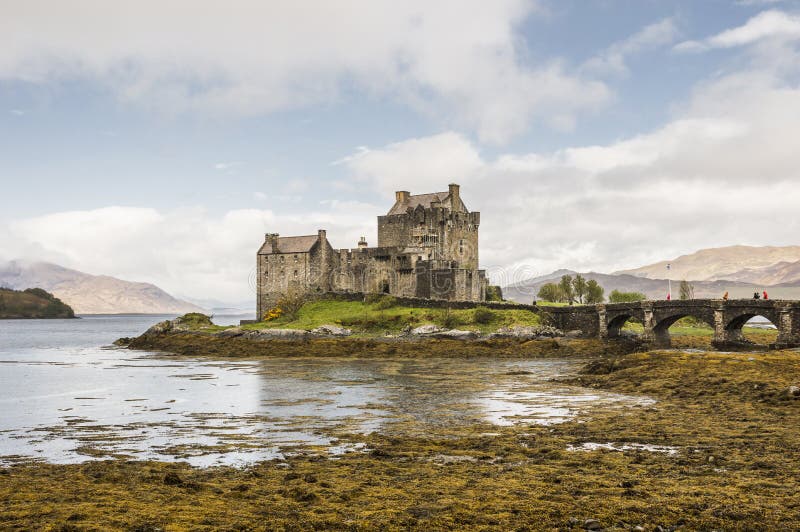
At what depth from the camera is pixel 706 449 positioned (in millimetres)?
16734

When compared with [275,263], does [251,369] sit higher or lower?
lower

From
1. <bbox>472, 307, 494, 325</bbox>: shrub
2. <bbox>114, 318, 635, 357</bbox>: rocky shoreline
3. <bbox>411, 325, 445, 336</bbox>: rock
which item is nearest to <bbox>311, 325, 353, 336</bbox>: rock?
<bbox>114, 318, 635, 357</bbox>: rocky shoreline

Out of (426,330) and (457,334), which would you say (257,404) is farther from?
(426,330)

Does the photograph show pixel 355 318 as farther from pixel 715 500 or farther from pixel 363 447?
pixel 715 500

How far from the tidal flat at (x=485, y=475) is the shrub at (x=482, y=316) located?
3538cm

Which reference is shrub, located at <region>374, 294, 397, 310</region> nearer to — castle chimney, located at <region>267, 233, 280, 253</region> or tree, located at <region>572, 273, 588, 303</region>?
castle chimney, located at <region>267, 233, 280, 253</region>

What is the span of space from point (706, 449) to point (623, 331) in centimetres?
4769

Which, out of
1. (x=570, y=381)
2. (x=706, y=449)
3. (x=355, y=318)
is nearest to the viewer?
(x=706, y=449)

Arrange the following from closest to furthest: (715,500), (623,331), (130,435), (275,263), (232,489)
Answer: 1. (715,500)
2. (232,489)
3. (130,435)
4. (623,331)
5. (275,263)

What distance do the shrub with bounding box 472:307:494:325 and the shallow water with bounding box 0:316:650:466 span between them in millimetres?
14096

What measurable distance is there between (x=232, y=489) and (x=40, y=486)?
3.97 meters

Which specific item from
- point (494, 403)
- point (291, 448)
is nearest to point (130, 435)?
point (291, 448)

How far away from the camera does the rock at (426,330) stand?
61.4m

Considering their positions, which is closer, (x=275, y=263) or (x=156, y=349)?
(x=156, y=349)
